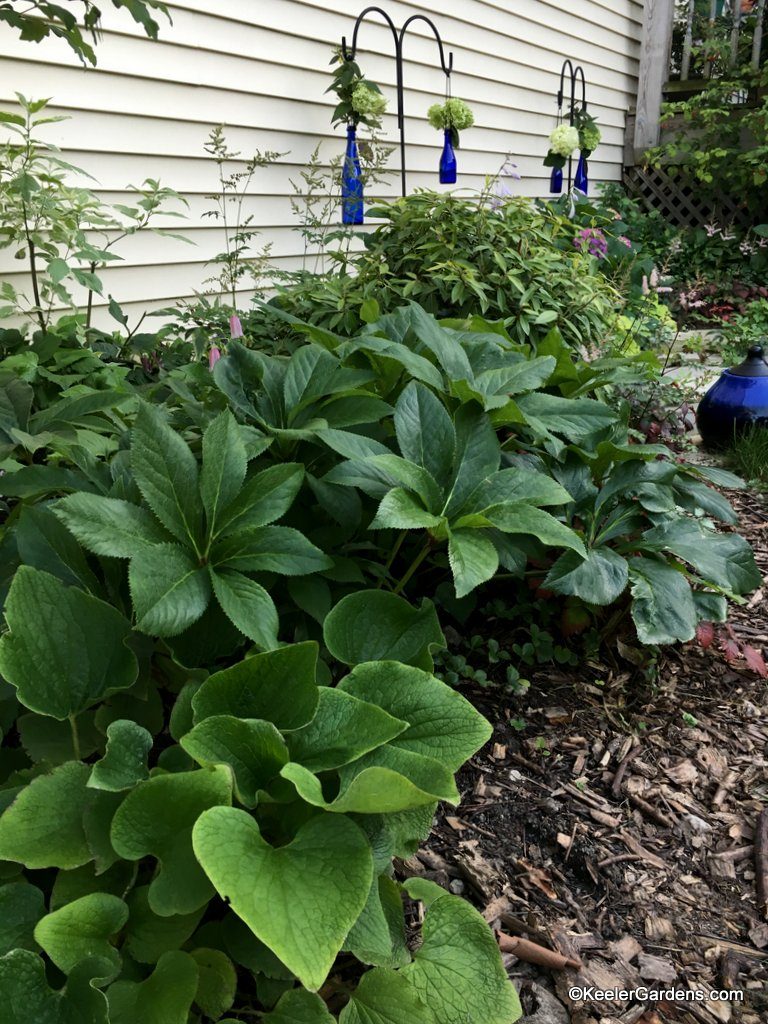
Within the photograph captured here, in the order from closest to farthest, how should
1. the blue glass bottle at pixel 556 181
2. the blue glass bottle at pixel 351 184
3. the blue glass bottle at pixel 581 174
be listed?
the blue glass bottle at pixel 351 184, the blue glass bottle at pixel 556 181, the blue glass bottle at pixel 581 174

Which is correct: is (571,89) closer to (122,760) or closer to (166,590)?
(166,590)

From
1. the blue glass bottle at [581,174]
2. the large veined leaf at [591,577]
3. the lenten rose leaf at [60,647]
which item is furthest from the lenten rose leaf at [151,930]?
the blue glass bottle at [581,174]

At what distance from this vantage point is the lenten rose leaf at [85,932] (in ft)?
2.48

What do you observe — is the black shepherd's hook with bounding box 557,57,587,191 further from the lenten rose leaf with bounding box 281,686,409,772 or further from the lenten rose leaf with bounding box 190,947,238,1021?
the lenten rose leaf with bounding box 190,947,238,1021

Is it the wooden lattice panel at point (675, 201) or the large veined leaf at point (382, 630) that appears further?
the wooden lattice panel at point (675, 201)

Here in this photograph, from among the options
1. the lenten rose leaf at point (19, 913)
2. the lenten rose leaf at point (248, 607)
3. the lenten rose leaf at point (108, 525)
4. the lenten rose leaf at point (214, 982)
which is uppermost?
the lenten rose leaf at point (108, 525)

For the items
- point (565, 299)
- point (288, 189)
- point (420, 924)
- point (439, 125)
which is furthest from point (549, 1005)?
point (439, 125)

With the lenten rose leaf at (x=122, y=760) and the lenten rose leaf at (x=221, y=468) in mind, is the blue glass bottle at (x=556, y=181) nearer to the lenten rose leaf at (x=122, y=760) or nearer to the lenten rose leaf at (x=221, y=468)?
the lenten rose leaf at (x=221, y=468)

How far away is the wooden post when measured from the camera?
7.93 meters

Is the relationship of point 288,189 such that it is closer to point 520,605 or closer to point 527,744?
point 520,605

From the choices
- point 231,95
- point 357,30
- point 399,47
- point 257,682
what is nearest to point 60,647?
point 257,682

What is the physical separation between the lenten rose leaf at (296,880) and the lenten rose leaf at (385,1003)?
0.20 metres

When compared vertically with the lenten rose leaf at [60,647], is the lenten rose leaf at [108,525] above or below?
above

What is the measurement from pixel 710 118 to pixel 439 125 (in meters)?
4.42
